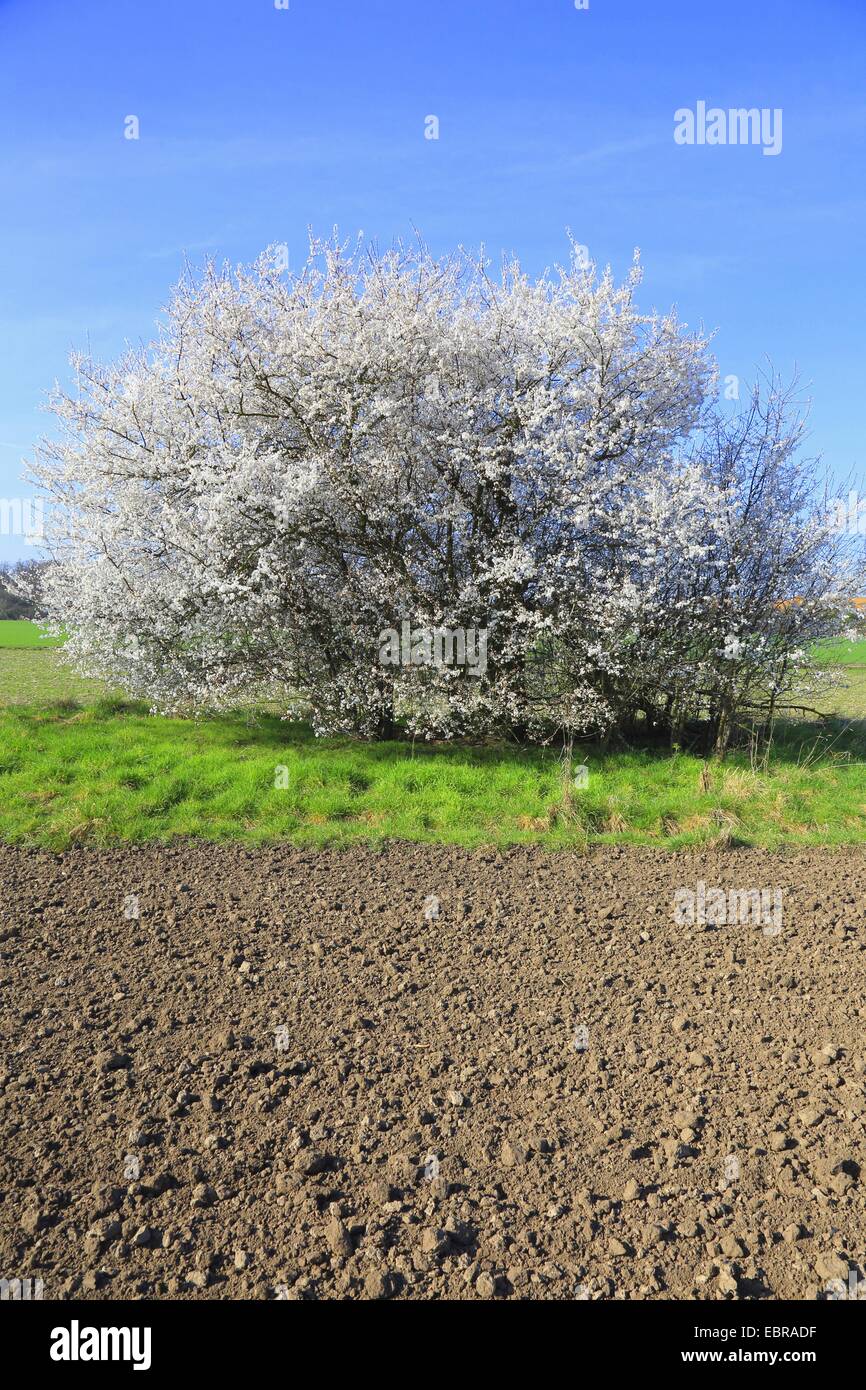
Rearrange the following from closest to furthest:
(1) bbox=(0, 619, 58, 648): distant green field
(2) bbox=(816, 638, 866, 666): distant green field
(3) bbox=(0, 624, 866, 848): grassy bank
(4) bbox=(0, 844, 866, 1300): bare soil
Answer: (4) bbox=(0, 844, 866, 1300): bare soil, (3) bbox=(0, 624, 866, 848): grassy bank, (2) bbox=(816, 638, 866, 666): distant green field, (1) bbox=(0, 619, 58, 648): distant green field

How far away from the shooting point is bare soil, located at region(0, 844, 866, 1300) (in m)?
3.47

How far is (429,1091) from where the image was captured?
446cm

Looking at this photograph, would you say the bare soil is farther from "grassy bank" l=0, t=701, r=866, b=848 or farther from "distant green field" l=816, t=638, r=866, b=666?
"distant green field" l=816, t=638, r=866, b=666

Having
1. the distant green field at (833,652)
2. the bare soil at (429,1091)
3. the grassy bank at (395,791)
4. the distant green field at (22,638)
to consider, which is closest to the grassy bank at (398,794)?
the grassy bank at (395,791)

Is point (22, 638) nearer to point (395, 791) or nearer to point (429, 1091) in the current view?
point (395, 791)

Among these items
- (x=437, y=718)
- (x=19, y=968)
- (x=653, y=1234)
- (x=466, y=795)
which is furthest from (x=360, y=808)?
(x=653, y=1234)

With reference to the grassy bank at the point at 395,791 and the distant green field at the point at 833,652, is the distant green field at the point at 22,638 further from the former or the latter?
the distant green field at the point at 833,652

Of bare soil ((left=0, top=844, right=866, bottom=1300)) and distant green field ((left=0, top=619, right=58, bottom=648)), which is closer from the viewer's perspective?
bare soil ((left=0, top=844, right=866, bottom=1300))

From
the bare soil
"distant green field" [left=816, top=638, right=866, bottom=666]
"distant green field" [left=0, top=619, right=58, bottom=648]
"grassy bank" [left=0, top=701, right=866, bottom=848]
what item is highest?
"distant green field" [left=816, top=638, right=866, bottom=666]

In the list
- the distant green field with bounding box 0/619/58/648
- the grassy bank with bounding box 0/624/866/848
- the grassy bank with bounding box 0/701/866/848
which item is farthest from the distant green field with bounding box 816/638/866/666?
the distant green field with bounding box 0/619/58/648

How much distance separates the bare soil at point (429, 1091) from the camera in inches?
137
